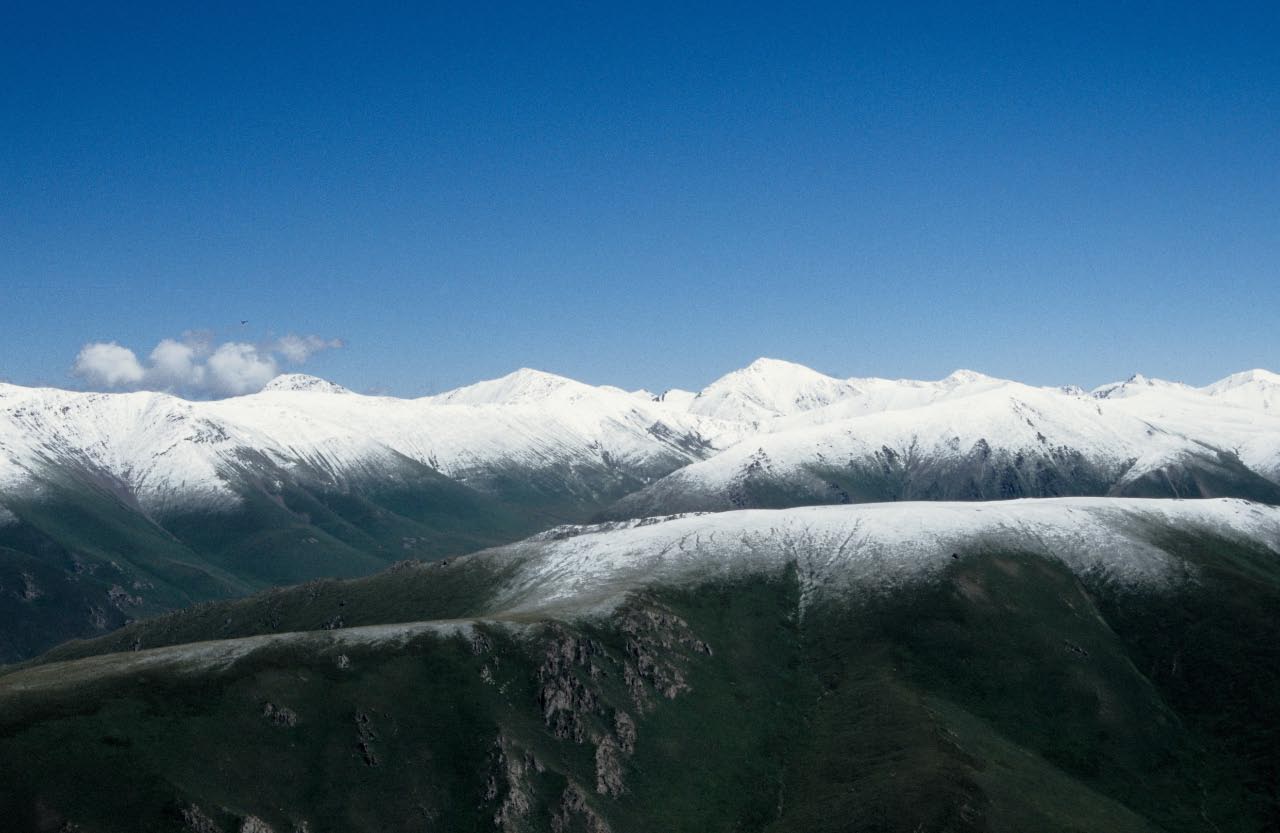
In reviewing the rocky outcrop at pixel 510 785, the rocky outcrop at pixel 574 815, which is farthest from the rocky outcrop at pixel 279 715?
the rocky outcrop at pixel 574 815

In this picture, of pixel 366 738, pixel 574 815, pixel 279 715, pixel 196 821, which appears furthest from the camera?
pixel 366 738

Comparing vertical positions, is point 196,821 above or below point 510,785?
above

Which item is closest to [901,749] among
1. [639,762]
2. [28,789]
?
[639,762]

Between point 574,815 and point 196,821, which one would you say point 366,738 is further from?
point 574,815

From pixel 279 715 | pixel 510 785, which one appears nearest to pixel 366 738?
pixel 279 715

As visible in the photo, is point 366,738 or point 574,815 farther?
point 366,738

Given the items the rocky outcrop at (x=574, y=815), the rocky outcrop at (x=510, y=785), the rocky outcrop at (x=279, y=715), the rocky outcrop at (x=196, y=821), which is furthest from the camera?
the rocky outcrop at (x=574, y=815)

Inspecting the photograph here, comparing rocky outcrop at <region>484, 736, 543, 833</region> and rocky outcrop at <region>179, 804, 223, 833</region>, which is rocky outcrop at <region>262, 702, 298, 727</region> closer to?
rocky outcrop at <region>179, 804, 223, 833</region>

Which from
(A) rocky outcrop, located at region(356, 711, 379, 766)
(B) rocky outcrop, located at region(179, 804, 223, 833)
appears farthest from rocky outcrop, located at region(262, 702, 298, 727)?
(B) rocky outcrop, located at region(179, 804, 223, 833)

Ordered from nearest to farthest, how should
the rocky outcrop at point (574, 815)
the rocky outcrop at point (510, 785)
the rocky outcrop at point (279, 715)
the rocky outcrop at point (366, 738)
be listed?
the rocky outcrop at point (510, 785) → the rocky outcrop at point (279, 715) → the rocky outcrop at point (574, 815) → the rocky outcrop at point (366, 738)

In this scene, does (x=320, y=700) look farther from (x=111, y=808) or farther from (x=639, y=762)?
(x=639, y=762)

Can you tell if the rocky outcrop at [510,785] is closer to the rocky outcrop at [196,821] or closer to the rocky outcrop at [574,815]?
the rocky outcrop at [574,815]
